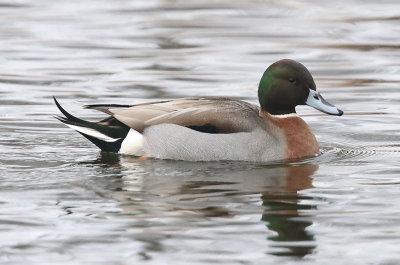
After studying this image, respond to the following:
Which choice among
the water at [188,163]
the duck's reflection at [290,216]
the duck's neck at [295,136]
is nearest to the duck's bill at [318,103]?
the duck's neck at [295,136]

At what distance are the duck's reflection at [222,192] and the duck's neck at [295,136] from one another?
266 millimetres

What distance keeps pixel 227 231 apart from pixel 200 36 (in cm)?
919

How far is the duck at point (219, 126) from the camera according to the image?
32.2ft

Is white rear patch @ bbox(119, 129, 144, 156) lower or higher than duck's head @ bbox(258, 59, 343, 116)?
lower

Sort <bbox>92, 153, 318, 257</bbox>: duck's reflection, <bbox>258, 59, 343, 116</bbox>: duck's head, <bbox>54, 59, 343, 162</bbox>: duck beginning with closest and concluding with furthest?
<bbox>92, 153, 318, 257</bbox>: duck's reflection → <bbox>54, 59, 343, 162</bbox>: duck → <bbox>258, 59, 343, 116</bbox>: duck's head

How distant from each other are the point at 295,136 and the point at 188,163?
936mm

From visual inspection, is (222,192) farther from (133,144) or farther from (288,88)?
(288,88)

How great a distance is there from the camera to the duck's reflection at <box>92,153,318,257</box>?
7531 mm

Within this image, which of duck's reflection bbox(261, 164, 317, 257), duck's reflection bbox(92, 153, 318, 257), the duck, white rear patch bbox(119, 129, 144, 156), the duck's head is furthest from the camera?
the duck's head

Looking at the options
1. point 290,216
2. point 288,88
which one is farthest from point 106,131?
point 290,216

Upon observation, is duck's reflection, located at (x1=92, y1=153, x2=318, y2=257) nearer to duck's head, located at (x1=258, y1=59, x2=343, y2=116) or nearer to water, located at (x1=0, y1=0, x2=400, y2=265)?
water, located at (x1=0, y1=0, x2=400, y2=265)

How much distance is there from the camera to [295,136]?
1009 cm

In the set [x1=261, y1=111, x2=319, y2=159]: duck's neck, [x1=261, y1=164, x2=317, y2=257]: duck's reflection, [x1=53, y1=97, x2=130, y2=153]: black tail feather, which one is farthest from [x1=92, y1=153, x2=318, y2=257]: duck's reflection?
[x1=261, y1=111, x2=319, y2=159]: duck's neck

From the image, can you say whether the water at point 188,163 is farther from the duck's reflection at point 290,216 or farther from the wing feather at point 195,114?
the wing feather at point 195,114
